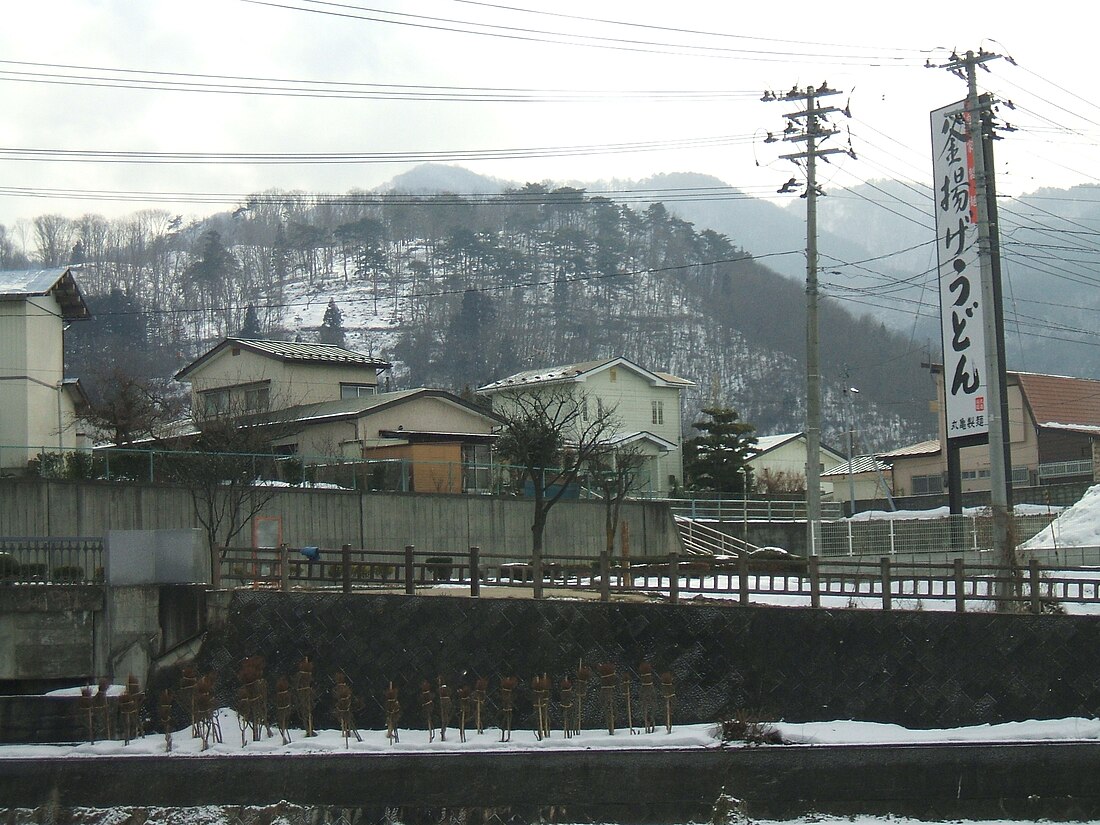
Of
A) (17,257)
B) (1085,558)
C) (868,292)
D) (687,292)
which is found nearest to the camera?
(1085,558)

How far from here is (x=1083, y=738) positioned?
16562 millimetres

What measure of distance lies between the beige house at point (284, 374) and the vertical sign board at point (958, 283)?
24314 mm

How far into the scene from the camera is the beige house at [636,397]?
5378 cm

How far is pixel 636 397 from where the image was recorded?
5794 centimetres

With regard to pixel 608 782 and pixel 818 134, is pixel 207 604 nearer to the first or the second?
pixel 608 782

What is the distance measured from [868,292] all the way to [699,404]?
7402cm

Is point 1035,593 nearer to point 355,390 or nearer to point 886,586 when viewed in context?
point 886,586

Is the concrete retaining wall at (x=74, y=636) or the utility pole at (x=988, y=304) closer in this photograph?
the concrete retaining wall at (x=74, y=636)

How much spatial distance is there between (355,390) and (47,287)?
13.7 m

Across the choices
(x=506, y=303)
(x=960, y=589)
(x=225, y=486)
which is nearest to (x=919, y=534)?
(x=960, y=589)

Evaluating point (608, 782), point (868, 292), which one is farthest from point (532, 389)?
point (608, 782)

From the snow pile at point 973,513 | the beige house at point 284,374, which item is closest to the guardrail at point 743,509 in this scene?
the snow pile at point 973,513

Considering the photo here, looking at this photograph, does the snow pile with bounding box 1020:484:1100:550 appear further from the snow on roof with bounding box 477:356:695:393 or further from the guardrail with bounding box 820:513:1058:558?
the snow on roof with bounding box 477:356:695:393

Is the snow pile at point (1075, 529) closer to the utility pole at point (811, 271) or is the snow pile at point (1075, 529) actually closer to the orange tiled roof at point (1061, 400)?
the utility pole at point (811, 271)
